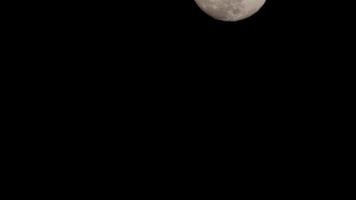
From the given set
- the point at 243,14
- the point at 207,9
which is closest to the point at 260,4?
the point at 243,14

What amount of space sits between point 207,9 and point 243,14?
12.7 inches

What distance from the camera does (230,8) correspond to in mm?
3449

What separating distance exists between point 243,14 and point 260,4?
0.18m

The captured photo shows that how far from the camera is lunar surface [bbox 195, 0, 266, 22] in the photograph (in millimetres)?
3416

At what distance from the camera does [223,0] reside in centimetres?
341

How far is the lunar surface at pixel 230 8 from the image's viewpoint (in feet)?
11.2

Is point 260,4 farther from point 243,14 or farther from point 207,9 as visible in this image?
point 207,9

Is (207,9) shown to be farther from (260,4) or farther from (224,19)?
(260,4)

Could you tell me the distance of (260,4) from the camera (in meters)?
3.52

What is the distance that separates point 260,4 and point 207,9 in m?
0.47

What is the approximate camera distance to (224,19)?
141 inches

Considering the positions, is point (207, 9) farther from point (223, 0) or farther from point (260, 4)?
point (260, 4)

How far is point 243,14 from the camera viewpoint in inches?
138

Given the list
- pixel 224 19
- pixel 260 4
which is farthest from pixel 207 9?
pixel 260 4
